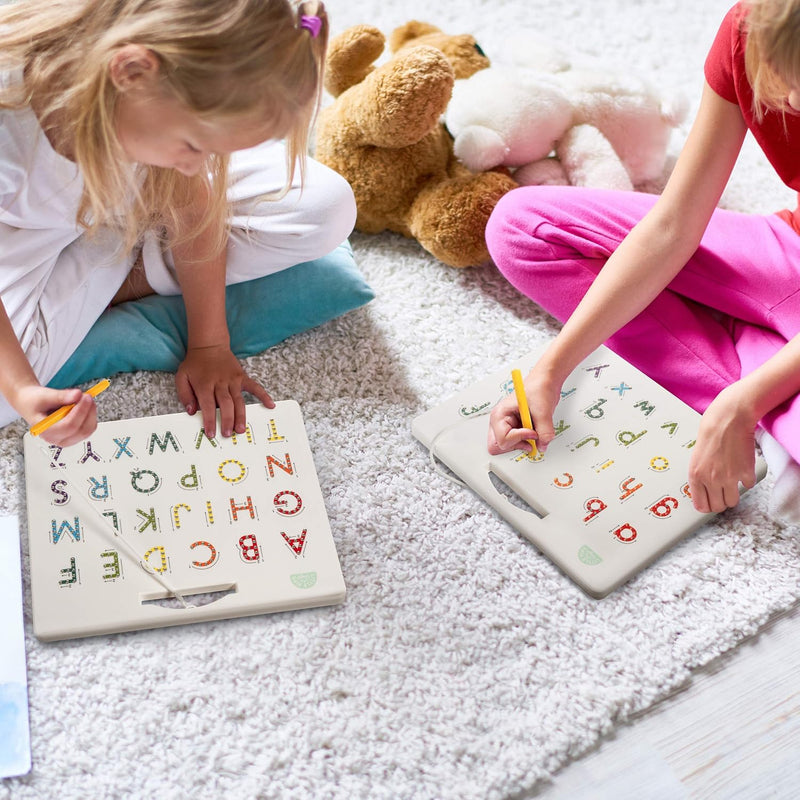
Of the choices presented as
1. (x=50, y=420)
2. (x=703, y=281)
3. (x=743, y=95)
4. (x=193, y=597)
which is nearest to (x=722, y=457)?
(x=703, y=281)

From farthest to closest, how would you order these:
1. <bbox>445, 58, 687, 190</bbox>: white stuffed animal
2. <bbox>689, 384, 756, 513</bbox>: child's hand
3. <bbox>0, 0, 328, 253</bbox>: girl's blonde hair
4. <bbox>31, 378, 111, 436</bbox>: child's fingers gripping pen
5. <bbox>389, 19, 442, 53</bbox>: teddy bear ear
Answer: <bbox>389, 19, 442, 53</bbox>: teddy bear ear → <bbox>445, 58, 687, 190</bbox>: white stuffed animal → <bbox>689, 384, 756, 513</bbox>: child's hand → <bbox>31, 378, 111, 436</bbox>: child's fingers gripping pen → <bbox>0, 0, 328, 253</bbox>: girl's blonde hair

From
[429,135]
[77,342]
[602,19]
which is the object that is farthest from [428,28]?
[77,342]

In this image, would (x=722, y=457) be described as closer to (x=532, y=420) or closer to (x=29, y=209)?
(x=532, y=420)

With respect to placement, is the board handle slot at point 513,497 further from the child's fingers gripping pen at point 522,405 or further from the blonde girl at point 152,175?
the blonde girl at point 152,175

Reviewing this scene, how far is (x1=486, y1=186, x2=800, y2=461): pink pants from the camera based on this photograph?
102 cm

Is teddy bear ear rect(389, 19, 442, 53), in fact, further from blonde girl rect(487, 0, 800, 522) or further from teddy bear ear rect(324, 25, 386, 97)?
blonde girl rect(487, 0, 800, 522)

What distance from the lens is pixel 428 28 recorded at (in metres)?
1.37

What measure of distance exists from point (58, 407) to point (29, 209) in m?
0.20

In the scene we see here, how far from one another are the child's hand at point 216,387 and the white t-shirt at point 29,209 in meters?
0.17

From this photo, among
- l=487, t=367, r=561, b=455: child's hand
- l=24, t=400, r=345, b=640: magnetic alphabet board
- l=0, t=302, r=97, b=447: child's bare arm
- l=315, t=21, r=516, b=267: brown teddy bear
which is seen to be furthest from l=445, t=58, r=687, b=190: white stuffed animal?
l=0, t=302, r=97, b=447: child's bare arm

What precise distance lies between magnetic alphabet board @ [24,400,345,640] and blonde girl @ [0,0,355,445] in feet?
0.18

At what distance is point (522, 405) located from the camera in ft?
3.12

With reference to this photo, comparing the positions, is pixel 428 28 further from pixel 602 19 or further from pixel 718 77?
pixel 718 77

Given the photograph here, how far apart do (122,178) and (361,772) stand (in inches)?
20.9
